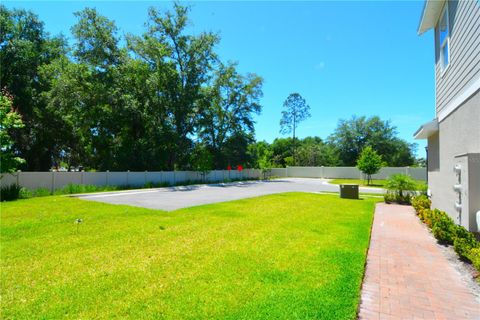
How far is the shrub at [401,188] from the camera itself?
1284 cm

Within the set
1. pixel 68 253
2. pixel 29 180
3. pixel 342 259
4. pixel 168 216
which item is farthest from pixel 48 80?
pixel 342 259

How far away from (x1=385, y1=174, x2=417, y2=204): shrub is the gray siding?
6.51 m

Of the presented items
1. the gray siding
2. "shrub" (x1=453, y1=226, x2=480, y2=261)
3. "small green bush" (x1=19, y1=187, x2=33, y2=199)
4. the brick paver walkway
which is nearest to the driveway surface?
"small green bush" (x1=19, y1=187, x2=33, y2=199)

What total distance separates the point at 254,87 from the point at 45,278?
33.4 m

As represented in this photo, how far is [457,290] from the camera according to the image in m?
3.68

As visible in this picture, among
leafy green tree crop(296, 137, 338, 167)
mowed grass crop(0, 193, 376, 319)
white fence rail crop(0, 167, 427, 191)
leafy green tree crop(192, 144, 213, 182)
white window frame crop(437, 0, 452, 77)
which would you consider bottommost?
mowed grass crop(0, 193, 376, 319)

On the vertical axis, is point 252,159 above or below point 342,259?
above

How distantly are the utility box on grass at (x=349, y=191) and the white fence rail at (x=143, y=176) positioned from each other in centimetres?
1321

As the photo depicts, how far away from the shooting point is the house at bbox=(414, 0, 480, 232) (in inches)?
181

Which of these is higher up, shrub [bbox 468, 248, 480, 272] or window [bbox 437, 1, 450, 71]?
window [bbox 437, 1, 450, 71]

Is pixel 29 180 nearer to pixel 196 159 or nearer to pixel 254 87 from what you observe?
pixel 196 159

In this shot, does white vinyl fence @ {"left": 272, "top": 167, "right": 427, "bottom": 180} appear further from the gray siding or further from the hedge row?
the gray siding

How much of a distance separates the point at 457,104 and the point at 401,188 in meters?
8.16

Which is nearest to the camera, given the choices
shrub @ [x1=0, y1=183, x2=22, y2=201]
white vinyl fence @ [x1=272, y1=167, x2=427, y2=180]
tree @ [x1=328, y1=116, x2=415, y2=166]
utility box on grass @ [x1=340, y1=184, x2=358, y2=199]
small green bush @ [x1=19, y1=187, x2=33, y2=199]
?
shrub @ [x1=0, y1=183, x2=22, y2=201]
